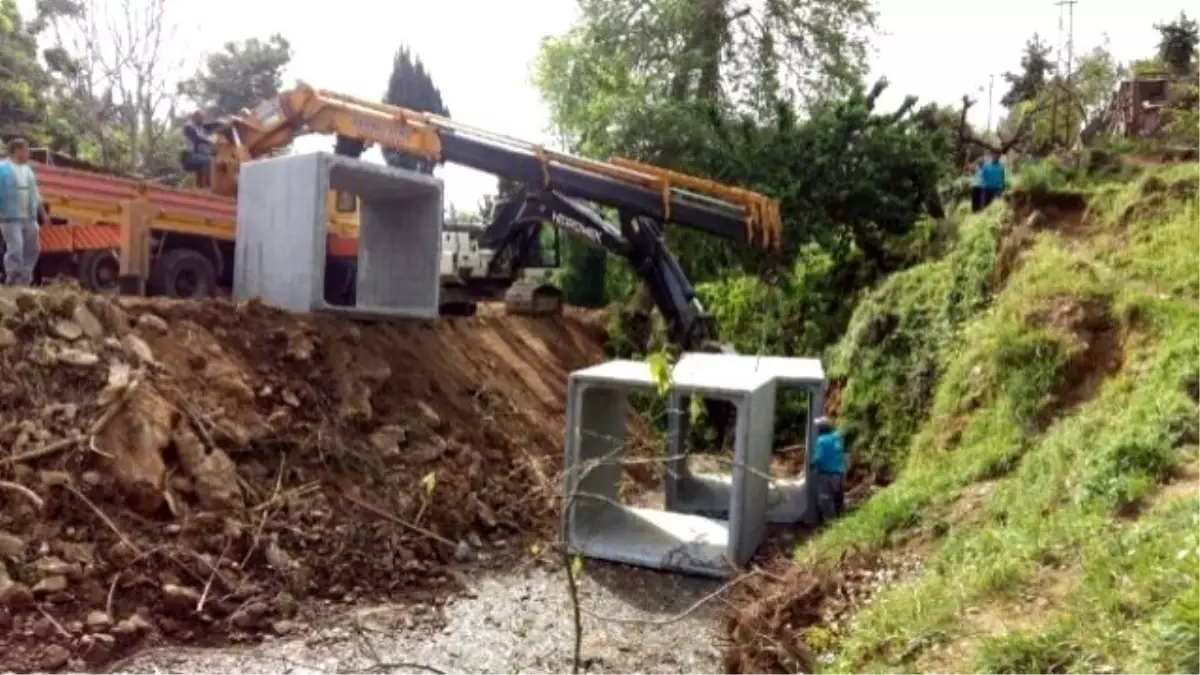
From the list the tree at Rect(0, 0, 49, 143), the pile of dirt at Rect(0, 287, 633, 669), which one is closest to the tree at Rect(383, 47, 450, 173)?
the tree at Rect(0, 0, 49, 143)

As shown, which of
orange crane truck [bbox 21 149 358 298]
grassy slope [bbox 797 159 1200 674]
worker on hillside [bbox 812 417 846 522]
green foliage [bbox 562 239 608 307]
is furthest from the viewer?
green foliage [bbox 562 239 608 307]

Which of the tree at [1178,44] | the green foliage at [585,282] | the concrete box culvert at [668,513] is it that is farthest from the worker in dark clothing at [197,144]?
the tree at [1178,44]

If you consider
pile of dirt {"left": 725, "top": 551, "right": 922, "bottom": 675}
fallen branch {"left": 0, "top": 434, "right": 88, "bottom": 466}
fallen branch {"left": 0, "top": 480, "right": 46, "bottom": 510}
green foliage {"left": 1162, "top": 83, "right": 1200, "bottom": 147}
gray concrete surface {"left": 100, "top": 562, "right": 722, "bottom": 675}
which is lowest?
gray concrete surface {"left": 100, "top": 562, "right": 722, "bottom": 675}

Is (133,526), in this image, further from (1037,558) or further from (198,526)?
(1037,558)

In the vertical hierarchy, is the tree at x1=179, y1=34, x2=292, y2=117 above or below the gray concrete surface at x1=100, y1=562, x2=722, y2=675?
above

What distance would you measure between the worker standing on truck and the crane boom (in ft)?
1.12

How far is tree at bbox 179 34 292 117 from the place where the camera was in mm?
40156

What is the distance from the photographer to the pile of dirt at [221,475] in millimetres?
7297

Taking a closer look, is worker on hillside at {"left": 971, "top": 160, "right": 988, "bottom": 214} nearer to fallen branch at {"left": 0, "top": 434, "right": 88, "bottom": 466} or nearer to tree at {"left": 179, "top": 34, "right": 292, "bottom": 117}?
fallen branch at {"left": 0, "top": 434, "right": 88, "bottom": 466}

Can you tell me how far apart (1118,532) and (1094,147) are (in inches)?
454

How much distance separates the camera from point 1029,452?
340 inches

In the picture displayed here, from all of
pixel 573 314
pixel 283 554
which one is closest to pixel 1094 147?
pixel 573 314

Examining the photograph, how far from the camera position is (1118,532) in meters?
5.58

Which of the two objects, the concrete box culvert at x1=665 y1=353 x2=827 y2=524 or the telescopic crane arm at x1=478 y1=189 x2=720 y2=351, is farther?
the telescopic crane arm at x1=478 y1=189 x2=720 y2=351
